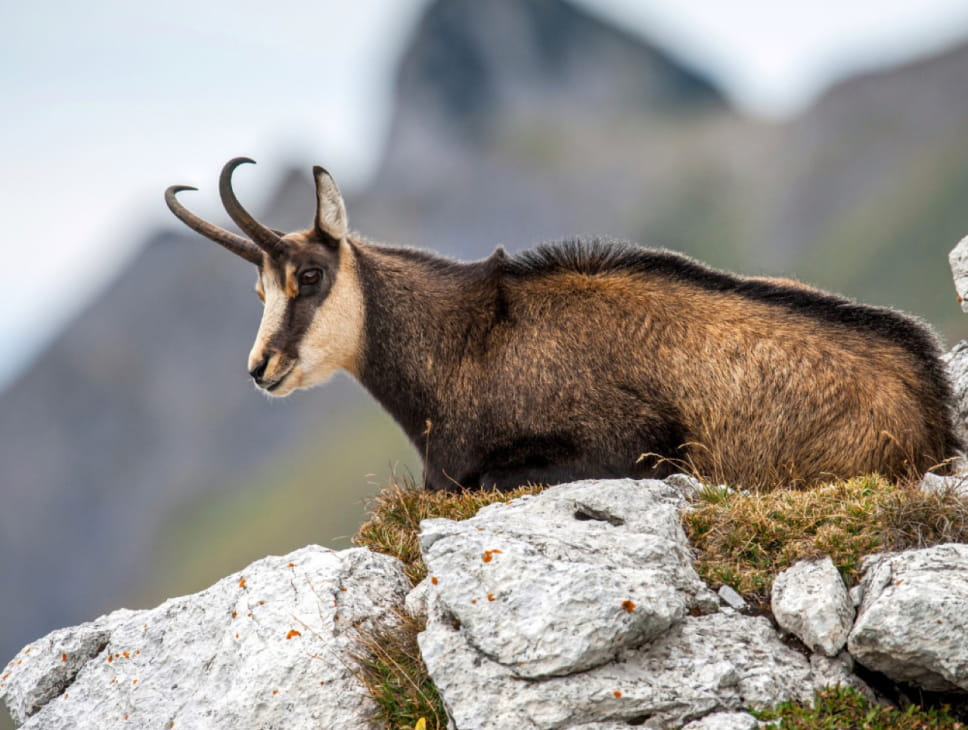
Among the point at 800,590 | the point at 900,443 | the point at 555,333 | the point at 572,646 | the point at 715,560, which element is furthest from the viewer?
the point at 555,333

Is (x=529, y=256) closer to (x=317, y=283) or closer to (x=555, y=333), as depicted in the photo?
(x=555, y=333)

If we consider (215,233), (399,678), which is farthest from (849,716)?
(215,233)

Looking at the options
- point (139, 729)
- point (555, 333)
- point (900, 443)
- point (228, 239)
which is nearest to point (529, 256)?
point (555, 333)

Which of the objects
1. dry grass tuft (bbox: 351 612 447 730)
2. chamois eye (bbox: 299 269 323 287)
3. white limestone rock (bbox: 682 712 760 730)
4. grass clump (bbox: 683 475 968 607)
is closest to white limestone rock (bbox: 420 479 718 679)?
grass clump (bbox: 683 475 968 607)

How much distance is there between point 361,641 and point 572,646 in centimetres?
205

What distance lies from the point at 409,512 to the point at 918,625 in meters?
4.83

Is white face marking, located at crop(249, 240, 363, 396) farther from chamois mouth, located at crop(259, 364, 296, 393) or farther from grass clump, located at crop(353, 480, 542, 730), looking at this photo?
grass clump, located at crop(353, 480, 542, 730)

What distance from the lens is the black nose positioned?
1184 cm

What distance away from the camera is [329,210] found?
12.1 meters

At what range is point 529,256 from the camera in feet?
40.5

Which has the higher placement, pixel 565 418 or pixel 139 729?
pixel 565 418

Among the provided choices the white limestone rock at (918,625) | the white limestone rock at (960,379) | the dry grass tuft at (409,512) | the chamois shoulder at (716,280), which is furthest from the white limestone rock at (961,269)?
the dry grass tuft at (409,512)

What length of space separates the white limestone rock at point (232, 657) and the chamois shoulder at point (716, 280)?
148 inches

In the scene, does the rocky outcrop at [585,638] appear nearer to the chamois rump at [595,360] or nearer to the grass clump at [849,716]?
the grass clump at [849,716]
